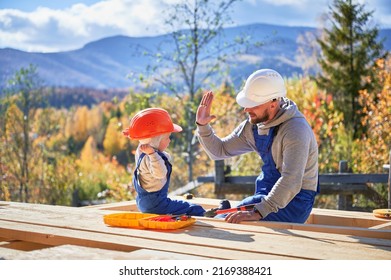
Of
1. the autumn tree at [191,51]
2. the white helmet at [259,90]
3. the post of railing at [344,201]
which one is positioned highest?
the autumn tree at [191,51]

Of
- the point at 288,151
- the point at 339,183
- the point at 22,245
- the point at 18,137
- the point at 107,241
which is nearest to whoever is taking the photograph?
the point at 107,241

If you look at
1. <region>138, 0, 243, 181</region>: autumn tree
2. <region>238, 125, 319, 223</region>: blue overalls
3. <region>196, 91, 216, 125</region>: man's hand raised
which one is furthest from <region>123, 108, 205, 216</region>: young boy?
<region>138, 0, 243, 181</region>: autumn tree

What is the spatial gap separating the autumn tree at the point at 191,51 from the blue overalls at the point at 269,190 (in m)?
6.38

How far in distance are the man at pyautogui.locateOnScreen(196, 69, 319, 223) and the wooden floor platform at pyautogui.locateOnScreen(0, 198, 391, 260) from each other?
0.29 metres

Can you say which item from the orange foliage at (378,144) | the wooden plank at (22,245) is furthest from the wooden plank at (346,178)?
the wooden plank at (22,245)

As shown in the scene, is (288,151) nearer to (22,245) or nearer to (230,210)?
(230,210)

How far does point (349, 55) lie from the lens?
1455cm

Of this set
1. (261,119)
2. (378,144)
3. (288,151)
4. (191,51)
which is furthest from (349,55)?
(288,151)

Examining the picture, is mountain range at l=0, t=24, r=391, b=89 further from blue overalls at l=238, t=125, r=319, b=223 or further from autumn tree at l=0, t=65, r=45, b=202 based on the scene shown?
blue overalls at l=238, t=125, r=319, b=223

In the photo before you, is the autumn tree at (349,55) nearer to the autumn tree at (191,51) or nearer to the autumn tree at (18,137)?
the autumn tree at (191,51)

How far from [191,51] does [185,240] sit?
7819mm

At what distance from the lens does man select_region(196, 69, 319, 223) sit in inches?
130

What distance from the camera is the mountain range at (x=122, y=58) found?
10656 mm

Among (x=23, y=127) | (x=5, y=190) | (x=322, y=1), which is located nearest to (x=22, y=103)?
(x=23, y=127)
